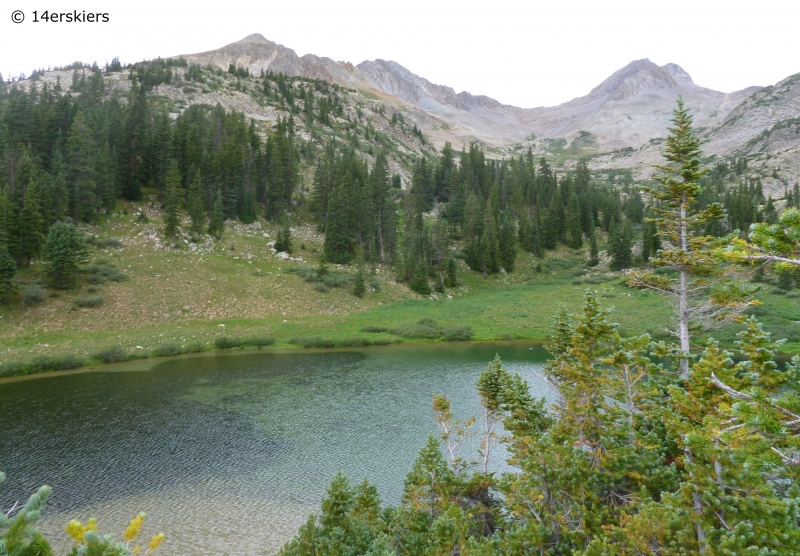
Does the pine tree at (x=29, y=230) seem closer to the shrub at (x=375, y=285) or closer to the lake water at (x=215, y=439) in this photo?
the lake water at (x=215, y=439)

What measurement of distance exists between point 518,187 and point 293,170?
6019 centimetres

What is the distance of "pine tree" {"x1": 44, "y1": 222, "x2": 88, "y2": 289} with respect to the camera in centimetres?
5131

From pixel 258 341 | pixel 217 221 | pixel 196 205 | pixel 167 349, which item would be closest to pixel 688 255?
pixel 258 341

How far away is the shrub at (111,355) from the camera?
44406 millimetres

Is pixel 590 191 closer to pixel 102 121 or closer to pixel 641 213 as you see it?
pixel 641 213

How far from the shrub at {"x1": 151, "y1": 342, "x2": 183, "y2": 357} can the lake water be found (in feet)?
8.14

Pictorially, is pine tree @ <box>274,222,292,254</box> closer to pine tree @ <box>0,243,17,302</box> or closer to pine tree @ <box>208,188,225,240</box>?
pine tree @ <box>208,188,225,240</box>

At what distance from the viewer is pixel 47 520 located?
59.0ft

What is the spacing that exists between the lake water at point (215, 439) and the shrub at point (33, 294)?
48.1ft

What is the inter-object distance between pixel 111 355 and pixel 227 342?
11.9 m

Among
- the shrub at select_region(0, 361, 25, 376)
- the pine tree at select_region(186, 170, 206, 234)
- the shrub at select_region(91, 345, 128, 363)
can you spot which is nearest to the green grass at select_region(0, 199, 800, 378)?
the shrub at select_region(91, 345, 128, 363)

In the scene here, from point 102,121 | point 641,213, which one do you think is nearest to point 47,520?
point 102,121

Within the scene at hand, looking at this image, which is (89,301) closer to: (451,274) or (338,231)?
(338,231)

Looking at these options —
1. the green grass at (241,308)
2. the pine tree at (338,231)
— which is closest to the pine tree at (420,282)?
the green grass at (241,308)
